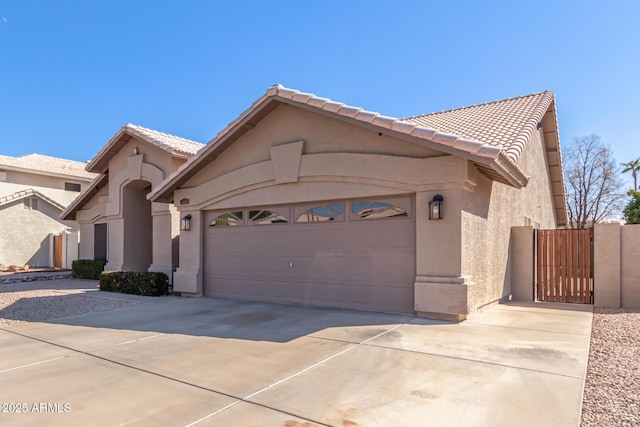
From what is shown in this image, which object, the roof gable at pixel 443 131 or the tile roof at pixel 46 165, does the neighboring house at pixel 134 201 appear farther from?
the tile roof at pixel 46 165

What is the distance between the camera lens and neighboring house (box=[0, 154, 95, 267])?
2430 centimetres

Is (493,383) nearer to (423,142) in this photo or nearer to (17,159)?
(423,142)

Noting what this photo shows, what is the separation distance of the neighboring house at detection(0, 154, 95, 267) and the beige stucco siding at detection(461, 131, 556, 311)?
25.0 m

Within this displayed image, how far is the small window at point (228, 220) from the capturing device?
11.8 m

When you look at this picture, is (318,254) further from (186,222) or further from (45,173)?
(45,173)

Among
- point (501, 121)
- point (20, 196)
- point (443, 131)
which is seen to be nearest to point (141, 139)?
point (443, 131)

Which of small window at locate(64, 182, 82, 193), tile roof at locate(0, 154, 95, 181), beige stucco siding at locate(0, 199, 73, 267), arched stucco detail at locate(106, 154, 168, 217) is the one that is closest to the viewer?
arched stucco detail at locate(106, 154, 168, 217)

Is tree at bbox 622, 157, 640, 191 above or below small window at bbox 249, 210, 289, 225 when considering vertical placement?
above

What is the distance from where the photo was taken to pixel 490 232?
33.4 ft

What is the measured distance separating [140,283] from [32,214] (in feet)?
57.6

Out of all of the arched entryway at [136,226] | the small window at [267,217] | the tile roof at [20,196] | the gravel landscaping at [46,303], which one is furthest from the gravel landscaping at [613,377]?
the tile roof at [20,196]

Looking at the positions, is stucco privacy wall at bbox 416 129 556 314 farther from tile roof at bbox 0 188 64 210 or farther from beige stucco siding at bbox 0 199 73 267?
beige stucco siding at bbox 0 199 73 267

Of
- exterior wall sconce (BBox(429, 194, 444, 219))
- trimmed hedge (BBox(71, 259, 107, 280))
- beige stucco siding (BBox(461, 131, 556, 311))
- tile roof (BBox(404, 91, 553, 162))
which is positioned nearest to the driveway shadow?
beige stucco siding (BBox(461, 131, 556, 311))

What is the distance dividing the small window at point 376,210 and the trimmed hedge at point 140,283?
705 cm
